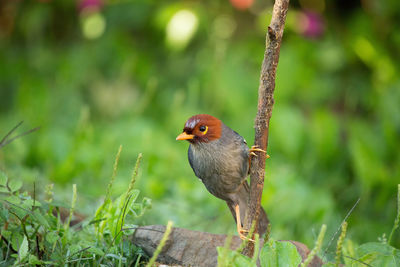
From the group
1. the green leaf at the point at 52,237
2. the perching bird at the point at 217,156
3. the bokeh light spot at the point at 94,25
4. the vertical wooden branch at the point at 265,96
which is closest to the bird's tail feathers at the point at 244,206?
the perching bird at the point at 217,156

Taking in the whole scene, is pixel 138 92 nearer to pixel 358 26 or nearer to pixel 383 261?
pixel 358 26

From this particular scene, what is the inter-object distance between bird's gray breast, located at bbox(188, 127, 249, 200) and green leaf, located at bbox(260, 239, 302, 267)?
1.66ft

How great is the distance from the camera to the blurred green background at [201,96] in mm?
4531

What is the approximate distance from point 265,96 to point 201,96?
3.82 m

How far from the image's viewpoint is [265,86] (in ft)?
7.48

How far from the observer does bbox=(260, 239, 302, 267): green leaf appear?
221cm

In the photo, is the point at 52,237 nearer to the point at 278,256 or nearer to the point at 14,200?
the point at 14,200

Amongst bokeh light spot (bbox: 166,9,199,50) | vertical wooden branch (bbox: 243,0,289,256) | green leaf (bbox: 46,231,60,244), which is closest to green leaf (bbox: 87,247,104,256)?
green leaf (bbox: 46,231,60,244)

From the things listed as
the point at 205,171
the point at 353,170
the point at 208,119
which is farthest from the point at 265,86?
the point at 353,170

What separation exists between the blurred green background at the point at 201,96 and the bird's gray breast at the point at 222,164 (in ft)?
4.10

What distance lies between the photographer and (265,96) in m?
2.29

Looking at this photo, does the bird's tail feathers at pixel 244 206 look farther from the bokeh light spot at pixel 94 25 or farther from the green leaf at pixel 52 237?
the bokeh light spot at pixel 94 25

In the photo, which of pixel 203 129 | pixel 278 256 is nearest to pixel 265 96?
pixel 203 129

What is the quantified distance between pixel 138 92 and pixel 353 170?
8.88 ft
